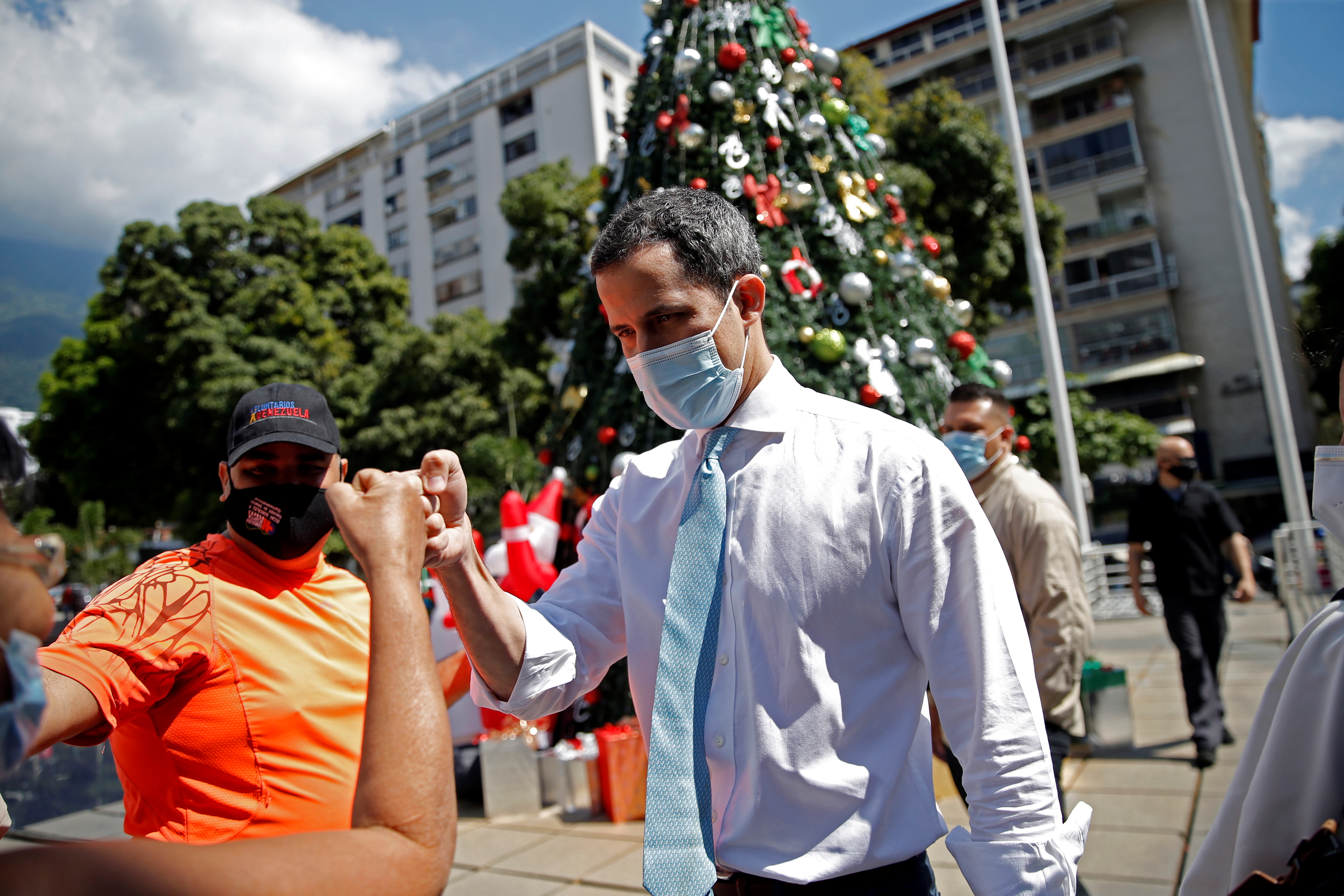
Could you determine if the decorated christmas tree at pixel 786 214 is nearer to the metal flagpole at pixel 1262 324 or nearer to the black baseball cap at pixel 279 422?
the black baseball cap at pixel 279 422

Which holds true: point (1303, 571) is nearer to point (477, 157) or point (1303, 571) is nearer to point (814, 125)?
point (814, 125)

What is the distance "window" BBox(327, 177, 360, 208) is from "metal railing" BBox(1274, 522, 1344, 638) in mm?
43902

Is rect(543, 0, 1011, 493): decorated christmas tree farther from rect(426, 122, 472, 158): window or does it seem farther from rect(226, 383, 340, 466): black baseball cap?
rect(426, 122, 472, 158): window

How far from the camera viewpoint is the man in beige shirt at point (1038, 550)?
3096mm

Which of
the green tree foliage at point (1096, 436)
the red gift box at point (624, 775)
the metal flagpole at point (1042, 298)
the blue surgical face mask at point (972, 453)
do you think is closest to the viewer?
the blue surgical face mask at point (972, 453)

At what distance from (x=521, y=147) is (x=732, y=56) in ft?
113

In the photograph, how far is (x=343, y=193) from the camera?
44.2 metres

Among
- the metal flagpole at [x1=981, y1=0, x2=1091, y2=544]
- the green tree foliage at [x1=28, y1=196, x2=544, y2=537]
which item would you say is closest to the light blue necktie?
the metal flagpole at [x1=981, y1=0, x2=1091, y2=544]

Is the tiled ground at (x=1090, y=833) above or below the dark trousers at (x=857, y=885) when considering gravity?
below

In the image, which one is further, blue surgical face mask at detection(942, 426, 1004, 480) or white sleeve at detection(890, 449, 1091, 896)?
blue surgical face mask at detection(942, 426, 1004, 480)

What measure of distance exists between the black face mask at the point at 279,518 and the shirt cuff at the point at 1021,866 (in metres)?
1.46

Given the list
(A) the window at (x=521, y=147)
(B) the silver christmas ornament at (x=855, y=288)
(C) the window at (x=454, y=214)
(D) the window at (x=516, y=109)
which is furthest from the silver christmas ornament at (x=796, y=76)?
(C) the window at (x=454, y=214)

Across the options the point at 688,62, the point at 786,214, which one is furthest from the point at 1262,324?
the point at 688,62

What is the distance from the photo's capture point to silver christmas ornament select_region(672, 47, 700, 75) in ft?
16.3
